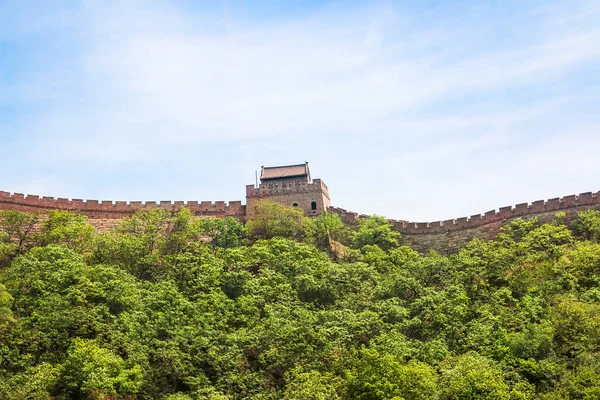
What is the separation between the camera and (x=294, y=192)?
51.8m

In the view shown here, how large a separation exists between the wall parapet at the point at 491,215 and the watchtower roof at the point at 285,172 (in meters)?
3.78

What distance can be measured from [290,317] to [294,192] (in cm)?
1958

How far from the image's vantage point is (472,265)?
3897 cm

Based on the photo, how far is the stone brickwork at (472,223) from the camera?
4334 cm

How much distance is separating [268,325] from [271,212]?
15509 mm

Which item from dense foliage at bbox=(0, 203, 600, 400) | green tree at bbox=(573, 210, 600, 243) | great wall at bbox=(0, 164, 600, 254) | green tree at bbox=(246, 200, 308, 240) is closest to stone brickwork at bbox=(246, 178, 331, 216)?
great wall at bbox=(0, 164, 600, 254)

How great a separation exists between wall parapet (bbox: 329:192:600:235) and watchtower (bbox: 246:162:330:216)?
125 centimetres

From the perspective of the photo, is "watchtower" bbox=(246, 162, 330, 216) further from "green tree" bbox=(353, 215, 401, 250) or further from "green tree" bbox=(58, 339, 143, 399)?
"green tree" bbox=(58, 339, 143, 399)

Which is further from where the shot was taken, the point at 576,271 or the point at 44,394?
the point at 576,271

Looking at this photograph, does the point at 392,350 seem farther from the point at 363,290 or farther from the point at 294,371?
the point at 363,290

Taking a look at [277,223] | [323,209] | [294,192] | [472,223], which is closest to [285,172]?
[294,192]

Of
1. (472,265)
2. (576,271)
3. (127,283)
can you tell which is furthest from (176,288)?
(576,271)

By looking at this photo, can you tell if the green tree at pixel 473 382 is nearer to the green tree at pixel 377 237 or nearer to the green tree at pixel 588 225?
the green tree at pixel 588 225

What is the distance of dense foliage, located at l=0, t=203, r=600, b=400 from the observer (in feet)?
90.0
